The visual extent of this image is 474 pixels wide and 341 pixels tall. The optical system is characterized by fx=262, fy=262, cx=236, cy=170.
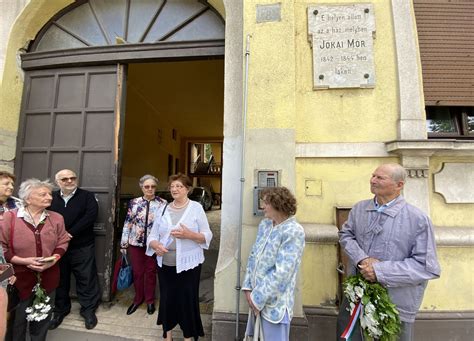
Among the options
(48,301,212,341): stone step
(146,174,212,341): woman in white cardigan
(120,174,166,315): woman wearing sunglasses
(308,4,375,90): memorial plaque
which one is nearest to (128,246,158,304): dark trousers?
(120,174,166,315): woman wearing sunglasses

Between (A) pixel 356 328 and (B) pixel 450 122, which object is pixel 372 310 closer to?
(A) pixel 356 328

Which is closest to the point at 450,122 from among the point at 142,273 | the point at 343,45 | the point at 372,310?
the point at 343,45

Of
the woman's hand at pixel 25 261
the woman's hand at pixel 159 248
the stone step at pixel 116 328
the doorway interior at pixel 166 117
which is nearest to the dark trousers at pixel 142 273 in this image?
the stone step at pixel 116 328

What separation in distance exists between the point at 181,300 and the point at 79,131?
2814 millimetres

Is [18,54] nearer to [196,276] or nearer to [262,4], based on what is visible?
[262,4]

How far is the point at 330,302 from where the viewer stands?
2742 mm

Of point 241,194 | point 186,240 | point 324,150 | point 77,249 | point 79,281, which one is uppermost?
point 324,150

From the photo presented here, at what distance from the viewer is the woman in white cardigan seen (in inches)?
97.7

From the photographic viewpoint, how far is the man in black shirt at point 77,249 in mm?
3008

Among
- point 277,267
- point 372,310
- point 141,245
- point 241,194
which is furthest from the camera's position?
point 141,245

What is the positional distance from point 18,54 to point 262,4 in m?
3.77

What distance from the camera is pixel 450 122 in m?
3.13

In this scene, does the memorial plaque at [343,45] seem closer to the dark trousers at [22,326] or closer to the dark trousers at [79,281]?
the dark trousers at [79,281]

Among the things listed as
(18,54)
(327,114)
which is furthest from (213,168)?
(327,114)
